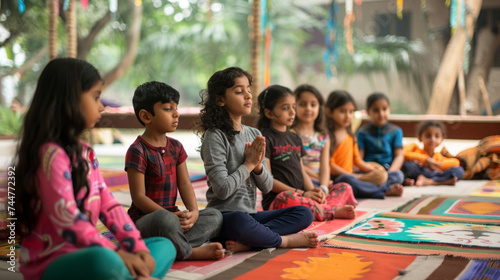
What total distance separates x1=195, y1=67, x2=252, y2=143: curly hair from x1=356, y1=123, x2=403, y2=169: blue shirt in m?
2.02

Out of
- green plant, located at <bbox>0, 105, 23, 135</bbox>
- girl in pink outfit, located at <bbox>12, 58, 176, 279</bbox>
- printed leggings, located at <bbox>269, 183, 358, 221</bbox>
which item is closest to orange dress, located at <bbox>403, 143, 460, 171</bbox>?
printed leggings, located at <bbox>269, 183, 358, 221</bbox>

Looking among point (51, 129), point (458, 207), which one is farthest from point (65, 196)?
point (458, 207)

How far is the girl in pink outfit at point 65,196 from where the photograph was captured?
47.5 inches

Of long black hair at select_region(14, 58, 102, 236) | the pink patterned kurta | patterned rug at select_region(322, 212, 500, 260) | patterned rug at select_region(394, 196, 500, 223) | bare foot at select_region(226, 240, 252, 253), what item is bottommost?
patterned rug at select_region(394, 196, 500, 223)


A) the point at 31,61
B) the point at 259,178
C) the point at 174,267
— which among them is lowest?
the point at 174,267

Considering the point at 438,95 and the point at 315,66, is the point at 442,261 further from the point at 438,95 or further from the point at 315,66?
the point at 315,66

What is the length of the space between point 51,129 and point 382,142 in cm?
297

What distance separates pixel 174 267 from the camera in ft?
5.41

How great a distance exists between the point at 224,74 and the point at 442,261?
1053 mm

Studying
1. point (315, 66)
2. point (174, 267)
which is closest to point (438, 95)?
point (315, 66)

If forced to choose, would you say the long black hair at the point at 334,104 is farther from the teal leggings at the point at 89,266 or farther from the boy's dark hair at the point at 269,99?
Result: the teal leggings at the point at 89,266

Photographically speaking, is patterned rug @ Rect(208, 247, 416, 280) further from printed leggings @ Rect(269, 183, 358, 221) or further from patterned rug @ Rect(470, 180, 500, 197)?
patterned rug @ Rect(470, 180, 500, 197)

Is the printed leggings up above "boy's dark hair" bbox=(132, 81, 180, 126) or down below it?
below

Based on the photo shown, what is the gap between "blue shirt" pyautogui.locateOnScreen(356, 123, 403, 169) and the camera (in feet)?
12.5
